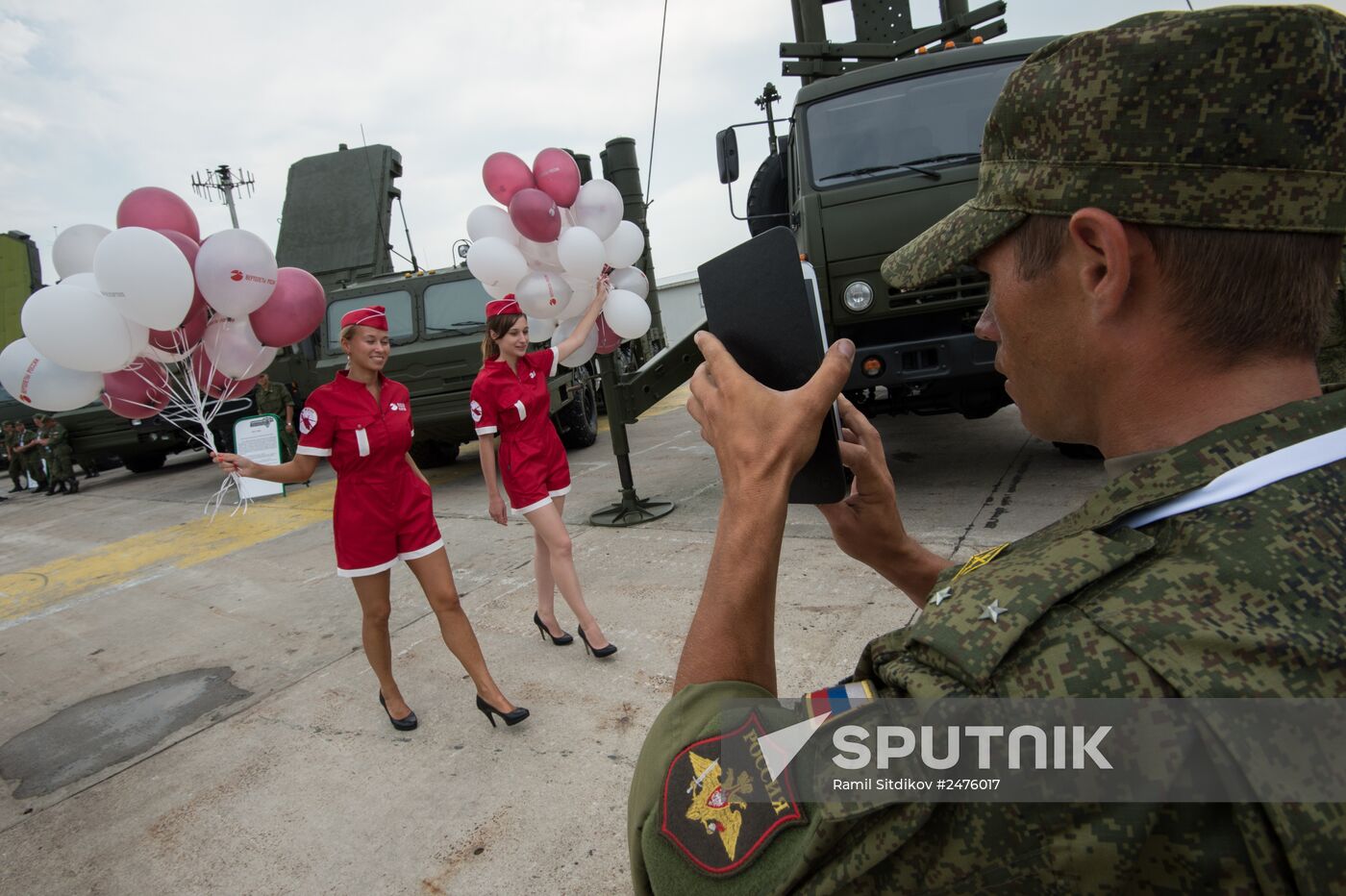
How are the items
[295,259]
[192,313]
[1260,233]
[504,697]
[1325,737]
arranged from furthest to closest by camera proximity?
[295,259], [192,313], [504,697], [1260,233], [1325,737]

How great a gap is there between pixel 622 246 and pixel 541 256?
1.76 feet

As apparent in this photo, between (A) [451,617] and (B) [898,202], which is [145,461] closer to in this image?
(A) [451,617]

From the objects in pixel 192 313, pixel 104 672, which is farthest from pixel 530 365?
pixel 104 672

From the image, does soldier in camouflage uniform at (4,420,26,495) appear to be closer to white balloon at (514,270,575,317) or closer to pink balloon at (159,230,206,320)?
pink balloon at (159,230,206,320)

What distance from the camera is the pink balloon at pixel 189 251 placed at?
319 centimetres

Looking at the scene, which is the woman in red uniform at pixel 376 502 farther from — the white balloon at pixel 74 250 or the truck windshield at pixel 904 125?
the truck windshield at pixel 904 125

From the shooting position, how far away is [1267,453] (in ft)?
1.92

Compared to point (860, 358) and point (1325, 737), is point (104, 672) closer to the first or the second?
point (860, 358)

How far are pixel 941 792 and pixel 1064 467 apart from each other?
16.9 ft

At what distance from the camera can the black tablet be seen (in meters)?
0.94

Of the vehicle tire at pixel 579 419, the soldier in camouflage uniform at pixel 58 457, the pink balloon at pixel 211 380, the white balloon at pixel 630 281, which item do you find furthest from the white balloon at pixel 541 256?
the soldier in camouflage uniform at pixel 58 457

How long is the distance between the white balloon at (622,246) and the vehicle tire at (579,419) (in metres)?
3.76

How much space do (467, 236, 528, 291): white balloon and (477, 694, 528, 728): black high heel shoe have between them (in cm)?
227

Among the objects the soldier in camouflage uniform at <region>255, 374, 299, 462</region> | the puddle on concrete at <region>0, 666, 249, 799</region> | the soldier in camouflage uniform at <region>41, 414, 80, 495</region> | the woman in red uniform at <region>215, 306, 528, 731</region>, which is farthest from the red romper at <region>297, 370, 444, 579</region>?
the soldier in camouflage uniform at <region>41, 414, 80, 495</region>
